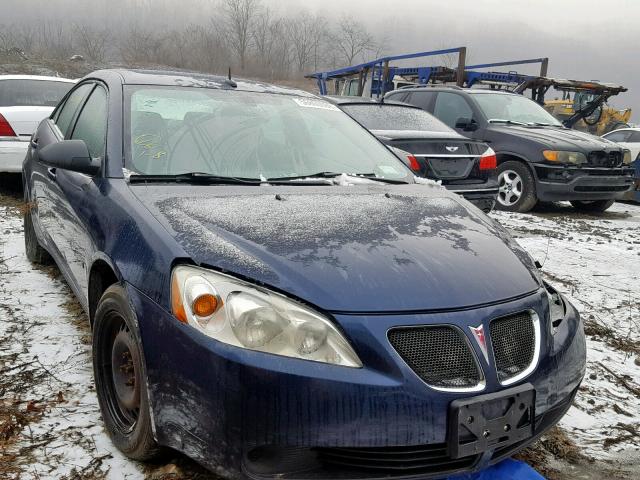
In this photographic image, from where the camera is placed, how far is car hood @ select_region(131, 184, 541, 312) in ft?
6.11

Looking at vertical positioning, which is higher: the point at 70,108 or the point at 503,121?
the point at 70,108

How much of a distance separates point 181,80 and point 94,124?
51 cm

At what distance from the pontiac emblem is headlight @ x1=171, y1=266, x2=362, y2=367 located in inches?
15.0

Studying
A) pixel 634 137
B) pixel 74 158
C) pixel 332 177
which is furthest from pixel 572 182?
Result: pixel 634 137

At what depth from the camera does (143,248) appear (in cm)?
210

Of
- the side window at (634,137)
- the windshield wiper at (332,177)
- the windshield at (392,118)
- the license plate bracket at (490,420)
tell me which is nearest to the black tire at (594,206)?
the windshield at (392,118)

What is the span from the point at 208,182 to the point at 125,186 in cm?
35

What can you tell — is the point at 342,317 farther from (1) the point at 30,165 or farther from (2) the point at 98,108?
(1) the point at 30,165

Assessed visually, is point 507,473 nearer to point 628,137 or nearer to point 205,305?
point 205,305

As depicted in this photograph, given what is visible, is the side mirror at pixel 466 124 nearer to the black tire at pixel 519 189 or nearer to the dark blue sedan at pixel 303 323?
the black tire at pixel 519 189

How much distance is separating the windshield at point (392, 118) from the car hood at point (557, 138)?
1802 millimetres

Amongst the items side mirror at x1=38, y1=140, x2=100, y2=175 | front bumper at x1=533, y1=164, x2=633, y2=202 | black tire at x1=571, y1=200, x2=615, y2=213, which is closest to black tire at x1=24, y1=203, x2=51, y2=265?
side mirror at x1=38, y1=140, x2=100, y2=175

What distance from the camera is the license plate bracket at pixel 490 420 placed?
1737mm

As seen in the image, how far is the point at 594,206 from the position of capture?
922 centimetres
